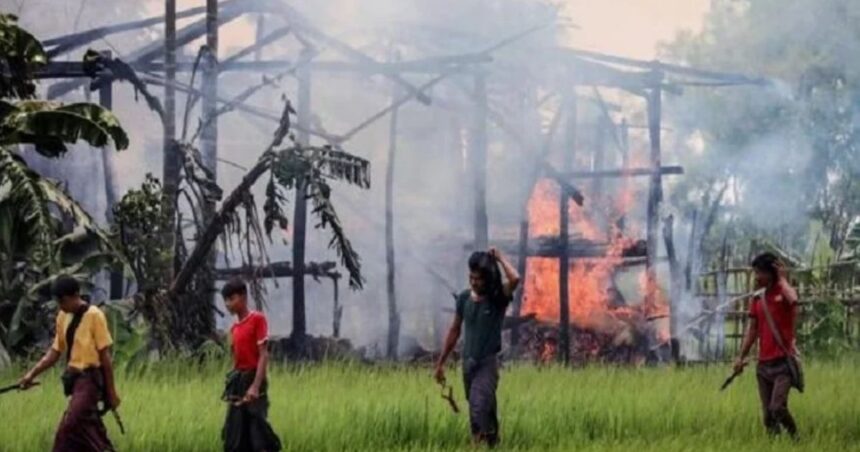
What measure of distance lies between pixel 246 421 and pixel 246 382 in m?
0.24

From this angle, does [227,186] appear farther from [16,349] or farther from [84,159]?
[16,349]

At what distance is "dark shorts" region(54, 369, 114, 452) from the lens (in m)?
8.54

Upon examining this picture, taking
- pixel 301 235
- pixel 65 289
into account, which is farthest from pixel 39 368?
pixel 301 235

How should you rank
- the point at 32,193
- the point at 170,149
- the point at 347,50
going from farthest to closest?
the point at 347,50, the point at 170,149, the point at 32,193

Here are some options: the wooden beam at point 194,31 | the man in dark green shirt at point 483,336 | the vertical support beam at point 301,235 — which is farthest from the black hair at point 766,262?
the wooden beam at point 194,31

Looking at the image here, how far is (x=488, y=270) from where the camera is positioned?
9758 millimetres

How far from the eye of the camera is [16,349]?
16.0 meters

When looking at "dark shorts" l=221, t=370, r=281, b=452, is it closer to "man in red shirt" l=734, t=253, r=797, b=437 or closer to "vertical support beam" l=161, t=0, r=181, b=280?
"man in red shirt" l=734, t=253, r=797, b=437

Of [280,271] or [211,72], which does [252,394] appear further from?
[280,271]

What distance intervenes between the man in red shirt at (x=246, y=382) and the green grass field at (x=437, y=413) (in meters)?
1.24

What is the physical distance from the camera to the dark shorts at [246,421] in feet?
29.2

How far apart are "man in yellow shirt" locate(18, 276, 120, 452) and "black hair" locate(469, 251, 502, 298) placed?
92.8 inches

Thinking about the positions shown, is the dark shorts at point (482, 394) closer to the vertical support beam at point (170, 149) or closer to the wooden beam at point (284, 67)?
the wooden beam at point (284, 67)

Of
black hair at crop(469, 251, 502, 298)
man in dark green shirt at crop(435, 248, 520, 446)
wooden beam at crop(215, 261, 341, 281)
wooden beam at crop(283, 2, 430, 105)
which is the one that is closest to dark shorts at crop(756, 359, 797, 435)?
man in dark green shirt at crop(435, 248, 520, 446)
